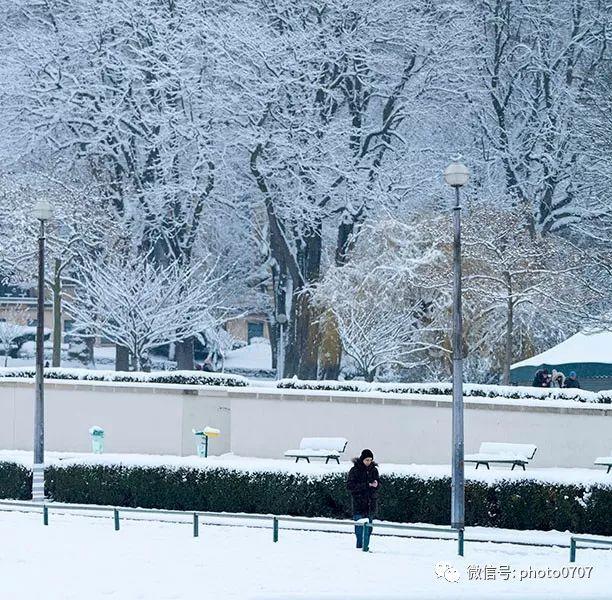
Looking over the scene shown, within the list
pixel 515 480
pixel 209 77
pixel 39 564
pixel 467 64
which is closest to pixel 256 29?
pixel 209 77

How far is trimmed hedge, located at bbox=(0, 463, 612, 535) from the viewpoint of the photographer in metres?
23.8

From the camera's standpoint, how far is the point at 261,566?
1903cm

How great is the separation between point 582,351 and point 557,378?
1090mm

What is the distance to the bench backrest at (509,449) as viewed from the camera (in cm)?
2736

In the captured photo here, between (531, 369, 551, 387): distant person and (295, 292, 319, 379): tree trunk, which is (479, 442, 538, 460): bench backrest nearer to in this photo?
(531, 369, 551, 387): distant person

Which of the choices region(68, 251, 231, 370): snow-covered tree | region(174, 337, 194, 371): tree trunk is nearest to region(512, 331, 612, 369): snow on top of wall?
region(68, 251, 231, 370): snow-covered tree

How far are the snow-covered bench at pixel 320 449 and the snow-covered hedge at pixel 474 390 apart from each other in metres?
1.92

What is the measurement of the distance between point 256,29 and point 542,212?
11769mm

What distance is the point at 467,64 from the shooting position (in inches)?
1918

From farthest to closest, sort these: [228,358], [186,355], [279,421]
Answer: [228,358] → [186,355] → [279,421]

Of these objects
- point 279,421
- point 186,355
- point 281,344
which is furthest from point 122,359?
point 279,421

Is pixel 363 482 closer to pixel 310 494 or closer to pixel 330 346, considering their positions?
pixel 310 494

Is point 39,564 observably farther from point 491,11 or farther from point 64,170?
point 491,11

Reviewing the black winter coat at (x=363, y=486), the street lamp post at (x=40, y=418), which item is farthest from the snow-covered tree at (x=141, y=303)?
the black winter coat at (x=363, y=486)
